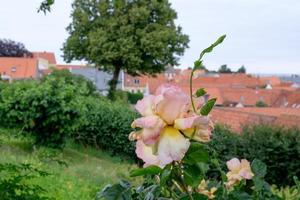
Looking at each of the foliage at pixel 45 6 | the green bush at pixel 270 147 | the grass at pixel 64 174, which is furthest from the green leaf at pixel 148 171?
the green bush at pixel 270 147

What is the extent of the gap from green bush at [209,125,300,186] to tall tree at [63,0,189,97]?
21.1 m

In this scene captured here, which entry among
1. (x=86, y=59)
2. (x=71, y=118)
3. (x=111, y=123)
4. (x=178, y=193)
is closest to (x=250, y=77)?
(x=86, y=59)

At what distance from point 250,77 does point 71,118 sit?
165 ft

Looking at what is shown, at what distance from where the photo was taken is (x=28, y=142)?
13008 mm

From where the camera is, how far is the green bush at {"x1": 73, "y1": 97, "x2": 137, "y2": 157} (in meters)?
15.6

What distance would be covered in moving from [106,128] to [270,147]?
6757 millimetres

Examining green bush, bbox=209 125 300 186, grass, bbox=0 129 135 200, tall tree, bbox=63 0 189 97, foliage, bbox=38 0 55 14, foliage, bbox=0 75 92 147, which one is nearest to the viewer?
foliage, bbox=38 0 55 14

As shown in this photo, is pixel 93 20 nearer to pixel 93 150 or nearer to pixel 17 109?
pixel 93 150

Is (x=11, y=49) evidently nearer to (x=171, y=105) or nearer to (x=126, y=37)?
(x=126, y=37)

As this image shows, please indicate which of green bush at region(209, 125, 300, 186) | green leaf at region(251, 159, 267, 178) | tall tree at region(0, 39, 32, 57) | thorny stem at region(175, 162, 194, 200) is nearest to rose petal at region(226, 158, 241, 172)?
green leaf at region(251, 159, 267, 178)

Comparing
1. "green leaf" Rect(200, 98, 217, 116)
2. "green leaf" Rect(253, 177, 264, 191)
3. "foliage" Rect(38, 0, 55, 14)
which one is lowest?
"green leaf" Rect(253, 177, 264, 191)

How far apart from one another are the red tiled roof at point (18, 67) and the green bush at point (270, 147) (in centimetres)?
3805

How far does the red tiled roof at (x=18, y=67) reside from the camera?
157ft

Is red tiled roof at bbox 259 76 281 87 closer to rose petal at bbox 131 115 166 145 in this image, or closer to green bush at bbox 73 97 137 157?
green bush at bbox 73 97 137 157
